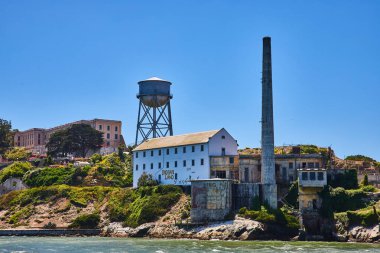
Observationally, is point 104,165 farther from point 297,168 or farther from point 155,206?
point 297,168

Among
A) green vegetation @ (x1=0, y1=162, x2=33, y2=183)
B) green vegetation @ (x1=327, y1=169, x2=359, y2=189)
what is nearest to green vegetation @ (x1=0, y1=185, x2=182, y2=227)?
green vegetation @ (x1=0, y1=162, x2=33, y2=183)

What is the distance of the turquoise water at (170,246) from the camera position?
53.2 m

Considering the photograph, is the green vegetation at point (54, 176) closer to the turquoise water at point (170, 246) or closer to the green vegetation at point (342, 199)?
the turquoise water at point (170, 246)

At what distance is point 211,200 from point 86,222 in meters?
17.9

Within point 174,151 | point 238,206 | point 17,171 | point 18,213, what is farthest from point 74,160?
point 238,206

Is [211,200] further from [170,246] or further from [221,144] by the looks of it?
[170,246]

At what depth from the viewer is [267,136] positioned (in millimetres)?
70812

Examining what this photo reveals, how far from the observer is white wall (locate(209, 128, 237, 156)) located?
76312mm

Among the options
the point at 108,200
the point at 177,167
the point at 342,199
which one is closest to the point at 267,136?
the point at 342,199

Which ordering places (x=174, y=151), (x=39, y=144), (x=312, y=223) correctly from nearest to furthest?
1. (x=312, y=223)
2. (x=174, y=151)
3. (x=39, y=144)

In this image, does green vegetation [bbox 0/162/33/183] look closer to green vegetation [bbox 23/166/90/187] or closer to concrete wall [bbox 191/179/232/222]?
green vegetation [bbox 23/166/90/187]

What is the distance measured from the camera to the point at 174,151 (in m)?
81.1

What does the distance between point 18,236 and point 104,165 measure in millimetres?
28054

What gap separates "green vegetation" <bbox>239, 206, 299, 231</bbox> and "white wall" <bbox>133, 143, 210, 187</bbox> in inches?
398
